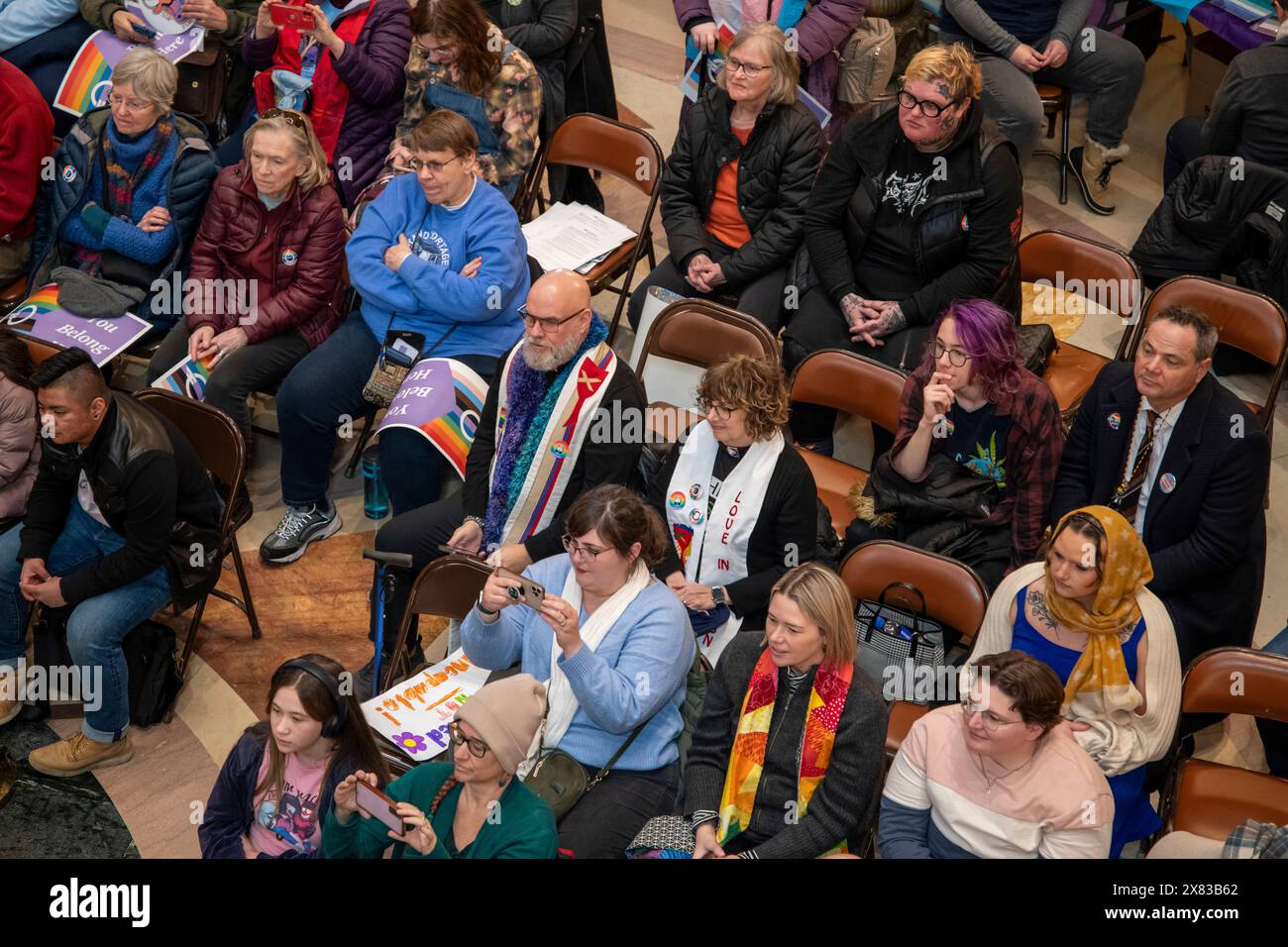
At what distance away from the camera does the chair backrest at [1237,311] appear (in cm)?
535

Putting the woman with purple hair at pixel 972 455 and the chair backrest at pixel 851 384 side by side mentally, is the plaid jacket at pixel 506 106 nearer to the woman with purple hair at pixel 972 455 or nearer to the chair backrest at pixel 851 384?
the chair backrest at pixel 851 384

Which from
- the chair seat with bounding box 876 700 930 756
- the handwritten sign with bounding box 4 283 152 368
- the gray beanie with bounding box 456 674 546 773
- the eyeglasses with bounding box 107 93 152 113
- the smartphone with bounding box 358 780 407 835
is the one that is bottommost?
the handwritten sign with bounding box 4 283 152 368

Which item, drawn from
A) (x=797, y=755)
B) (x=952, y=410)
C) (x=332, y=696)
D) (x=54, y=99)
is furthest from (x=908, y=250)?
(x=54, y=99)

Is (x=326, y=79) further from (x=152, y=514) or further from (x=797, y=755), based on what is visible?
(x=797, y=755)

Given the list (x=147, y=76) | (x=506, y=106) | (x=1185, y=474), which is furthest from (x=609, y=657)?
(x=147, y=76)

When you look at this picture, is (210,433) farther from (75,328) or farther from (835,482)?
(835,482)

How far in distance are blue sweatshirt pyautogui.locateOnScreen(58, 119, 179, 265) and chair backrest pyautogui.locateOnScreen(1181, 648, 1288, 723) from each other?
423cm

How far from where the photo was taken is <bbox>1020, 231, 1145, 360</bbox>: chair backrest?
5582mm

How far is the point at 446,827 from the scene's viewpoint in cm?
371

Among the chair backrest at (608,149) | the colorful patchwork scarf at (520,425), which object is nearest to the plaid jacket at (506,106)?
the chair backrest at (608,149)

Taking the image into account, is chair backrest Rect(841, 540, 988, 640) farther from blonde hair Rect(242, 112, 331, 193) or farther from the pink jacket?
the pink jacket

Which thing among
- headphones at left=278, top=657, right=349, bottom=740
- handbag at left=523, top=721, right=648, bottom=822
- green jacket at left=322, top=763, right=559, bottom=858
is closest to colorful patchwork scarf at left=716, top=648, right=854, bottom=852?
handbag at left=523, top=721, right=648, bottom=822

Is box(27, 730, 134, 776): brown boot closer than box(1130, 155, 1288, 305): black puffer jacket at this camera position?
Yes

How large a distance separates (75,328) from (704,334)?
2.54 metres
